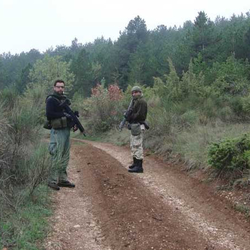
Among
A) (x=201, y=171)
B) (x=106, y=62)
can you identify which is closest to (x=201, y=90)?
(x=201, y=171)

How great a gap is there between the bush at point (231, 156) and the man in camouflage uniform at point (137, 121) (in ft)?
6.47

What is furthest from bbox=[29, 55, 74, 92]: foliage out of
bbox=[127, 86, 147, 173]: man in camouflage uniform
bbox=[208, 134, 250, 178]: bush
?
bbox=[208, 134, 250, 178]: bush

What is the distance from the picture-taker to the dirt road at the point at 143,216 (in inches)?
176

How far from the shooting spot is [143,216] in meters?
5.12

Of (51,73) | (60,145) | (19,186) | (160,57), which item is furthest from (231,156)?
(51,73)

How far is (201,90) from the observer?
46.9 ft

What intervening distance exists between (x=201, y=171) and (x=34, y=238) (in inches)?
181

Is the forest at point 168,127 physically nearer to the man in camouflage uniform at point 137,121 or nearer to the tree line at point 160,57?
the man in camouflage uniform at point 137,121

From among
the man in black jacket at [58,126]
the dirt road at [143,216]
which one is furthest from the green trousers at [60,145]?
the dirt road at [143,216]

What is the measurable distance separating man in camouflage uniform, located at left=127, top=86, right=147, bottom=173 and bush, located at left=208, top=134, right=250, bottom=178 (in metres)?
1.97

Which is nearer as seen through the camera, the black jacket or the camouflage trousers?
the black jacket

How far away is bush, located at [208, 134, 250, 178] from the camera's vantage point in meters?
6.58

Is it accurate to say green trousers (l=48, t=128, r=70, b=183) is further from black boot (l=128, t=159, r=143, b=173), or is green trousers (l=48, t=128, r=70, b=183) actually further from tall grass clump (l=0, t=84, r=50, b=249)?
black boot (l=128, t=159, r=143, b=173)

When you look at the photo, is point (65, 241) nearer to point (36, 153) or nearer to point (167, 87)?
point (36, 153)
